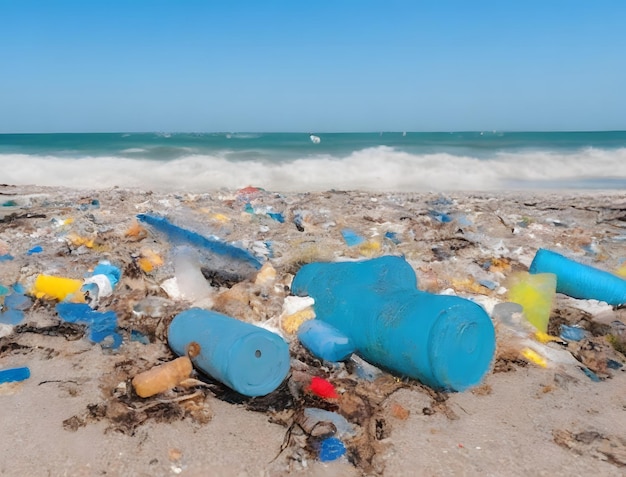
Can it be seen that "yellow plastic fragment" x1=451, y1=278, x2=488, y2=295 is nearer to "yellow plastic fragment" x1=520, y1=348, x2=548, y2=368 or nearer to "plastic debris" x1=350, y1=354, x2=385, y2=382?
"yellow plastic fragment" x1=520, y1=348, x2=548, y2=368

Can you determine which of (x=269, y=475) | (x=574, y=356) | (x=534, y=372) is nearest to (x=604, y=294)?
(x=574, y=356)

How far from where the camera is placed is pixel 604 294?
334 centimetres

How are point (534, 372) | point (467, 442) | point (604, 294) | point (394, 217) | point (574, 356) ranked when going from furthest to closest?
point (394, 217)
point (604, 294)
point (574, 356)
point (534, 372)
point (467, 442)

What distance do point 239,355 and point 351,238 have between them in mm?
2765

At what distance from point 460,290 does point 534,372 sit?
3.31 feet

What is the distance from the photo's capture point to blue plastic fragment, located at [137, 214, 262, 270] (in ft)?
13.1

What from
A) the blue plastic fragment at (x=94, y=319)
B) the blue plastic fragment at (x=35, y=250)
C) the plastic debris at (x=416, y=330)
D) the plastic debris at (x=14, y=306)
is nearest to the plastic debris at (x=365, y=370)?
the plastic debris at (x=416, y=330)

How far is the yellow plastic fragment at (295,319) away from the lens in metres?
2.79

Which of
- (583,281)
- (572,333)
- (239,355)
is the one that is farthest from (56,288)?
(583,281)

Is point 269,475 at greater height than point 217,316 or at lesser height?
lesser

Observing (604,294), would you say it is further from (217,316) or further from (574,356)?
(217,316)

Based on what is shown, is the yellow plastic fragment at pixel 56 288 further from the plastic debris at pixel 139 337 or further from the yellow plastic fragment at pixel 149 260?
the plastic debris at pixel 139 337

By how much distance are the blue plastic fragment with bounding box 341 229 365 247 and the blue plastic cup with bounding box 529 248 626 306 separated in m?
1.53

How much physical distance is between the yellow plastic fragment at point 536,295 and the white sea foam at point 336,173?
7.61 metres
